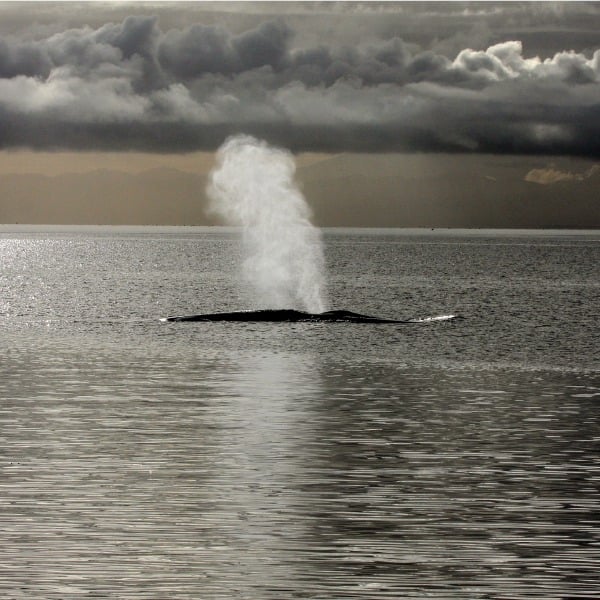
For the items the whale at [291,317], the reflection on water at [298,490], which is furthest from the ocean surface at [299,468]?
the whale at [291,317]

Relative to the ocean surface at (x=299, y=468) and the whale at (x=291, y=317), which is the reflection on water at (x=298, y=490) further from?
the whale at (x=291, y=317)

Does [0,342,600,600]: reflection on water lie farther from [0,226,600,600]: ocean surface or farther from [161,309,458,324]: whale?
[161,309,458,324]: whale

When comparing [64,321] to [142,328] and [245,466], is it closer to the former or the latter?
[142,328]

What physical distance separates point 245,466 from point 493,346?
39.0 m

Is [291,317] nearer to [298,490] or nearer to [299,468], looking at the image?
[299,468]

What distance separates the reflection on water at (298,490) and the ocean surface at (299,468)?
0.08 meters

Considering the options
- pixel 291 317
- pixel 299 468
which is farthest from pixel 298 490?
pixel 291 317

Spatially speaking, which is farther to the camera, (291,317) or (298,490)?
(291,317)

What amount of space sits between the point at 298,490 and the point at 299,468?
280 cm

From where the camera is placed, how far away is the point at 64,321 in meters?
88.1

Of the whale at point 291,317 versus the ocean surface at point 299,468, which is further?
the whale at point 291,317

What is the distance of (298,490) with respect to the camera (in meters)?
29.0

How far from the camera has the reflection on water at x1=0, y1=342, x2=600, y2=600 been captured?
2161 cm

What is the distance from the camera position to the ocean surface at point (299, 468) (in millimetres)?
21844
